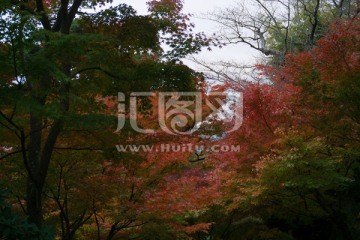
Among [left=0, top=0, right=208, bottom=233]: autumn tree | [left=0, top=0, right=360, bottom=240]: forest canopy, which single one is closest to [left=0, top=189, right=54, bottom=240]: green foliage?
[left=0, top=0, right=360, bottom=240]: forest canopy

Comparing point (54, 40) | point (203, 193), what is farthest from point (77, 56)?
point (203, 193)

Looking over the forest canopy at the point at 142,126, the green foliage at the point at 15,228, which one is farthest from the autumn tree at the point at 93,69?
the green foliage at the point at 15,228

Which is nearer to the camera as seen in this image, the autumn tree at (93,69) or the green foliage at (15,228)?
the green foliage at (15,228)

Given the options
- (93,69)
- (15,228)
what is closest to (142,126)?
(93,69)

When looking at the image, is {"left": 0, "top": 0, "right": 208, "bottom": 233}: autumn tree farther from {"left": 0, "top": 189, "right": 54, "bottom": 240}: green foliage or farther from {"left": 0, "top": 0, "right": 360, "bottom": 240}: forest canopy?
{"left": 0, "top": 189, "right": 54, "bottom": 240}: green foliage

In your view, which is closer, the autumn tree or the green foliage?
the green foliage

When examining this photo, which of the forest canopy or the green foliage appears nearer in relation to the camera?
the green foliage

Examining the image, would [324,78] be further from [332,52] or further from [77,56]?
[77,56]

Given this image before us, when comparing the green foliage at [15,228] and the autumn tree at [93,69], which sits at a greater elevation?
the autumn tree at [93,69]

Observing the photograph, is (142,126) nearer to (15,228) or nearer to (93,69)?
(93,69)

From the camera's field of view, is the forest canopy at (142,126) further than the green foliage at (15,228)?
Yes

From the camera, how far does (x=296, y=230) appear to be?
527 inches

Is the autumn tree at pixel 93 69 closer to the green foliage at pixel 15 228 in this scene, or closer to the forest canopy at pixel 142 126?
the forest canopy at pixel 142 126

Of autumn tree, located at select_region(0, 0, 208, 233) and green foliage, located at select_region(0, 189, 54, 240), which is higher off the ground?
autumn tree, located at select_region(0, 0, 208, 233)
